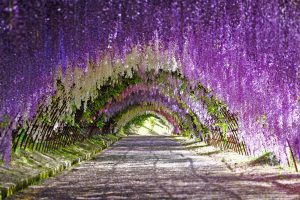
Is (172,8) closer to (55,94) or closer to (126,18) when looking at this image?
(126,18)

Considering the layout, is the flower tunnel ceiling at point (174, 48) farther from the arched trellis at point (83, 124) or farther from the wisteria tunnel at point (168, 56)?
the arched trellis at point (83, 124)

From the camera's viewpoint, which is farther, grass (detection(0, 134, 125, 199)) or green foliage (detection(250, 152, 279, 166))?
green foliage (detection(250, 152, 279, 166))

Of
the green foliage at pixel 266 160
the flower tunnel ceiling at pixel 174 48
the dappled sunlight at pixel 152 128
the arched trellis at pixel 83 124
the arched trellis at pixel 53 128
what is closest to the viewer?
the flower tunnel ceiling at pixel 174 48

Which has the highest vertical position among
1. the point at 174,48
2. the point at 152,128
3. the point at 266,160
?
the point at 152,128

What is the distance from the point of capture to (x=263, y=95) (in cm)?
1126

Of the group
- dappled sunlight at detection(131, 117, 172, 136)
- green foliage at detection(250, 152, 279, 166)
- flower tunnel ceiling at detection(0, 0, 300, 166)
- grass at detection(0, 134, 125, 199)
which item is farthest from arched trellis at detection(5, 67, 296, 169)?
dappled sunlight at detection(131, 117, 172, 136)

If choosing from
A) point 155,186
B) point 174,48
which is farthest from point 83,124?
point 155,186

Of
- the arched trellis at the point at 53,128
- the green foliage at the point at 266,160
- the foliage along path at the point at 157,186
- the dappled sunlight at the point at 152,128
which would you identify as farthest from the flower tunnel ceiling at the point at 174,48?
the dappled sunlight at the point at 152,128

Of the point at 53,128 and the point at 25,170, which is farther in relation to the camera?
the point at 53,128

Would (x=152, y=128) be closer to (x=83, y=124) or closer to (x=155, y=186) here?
(x=83, y=124)

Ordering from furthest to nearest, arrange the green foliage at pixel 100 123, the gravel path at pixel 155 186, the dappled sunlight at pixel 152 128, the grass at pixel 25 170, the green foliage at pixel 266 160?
the dappled sunlight at pixel 152 128 < the green foliage at pixel 100 123 < the green foliage at pixel 266 160 < the grass at pixel 25 170 < the gravel path at pixel 155 186

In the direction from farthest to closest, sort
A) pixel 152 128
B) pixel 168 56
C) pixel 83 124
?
pixel 152 128 → pixel 83 124 → pixel 168 56

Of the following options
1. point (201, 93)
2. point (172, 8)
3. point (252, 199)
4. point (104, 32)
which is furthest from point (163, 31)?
point (201, 93)

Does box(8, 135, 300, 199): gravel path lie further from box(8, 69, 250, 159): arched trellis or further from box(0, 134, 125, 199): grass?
box(8, 69, 250, 159): arched trellis
